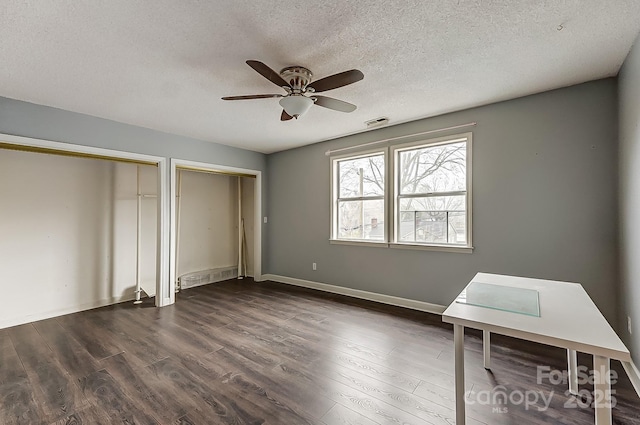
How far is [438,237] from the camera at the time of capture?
3.63m

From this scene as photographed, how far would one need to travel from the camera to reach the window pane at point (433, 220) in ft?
11.4

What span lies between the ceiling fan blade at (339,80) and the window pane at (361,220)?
232 centimetres

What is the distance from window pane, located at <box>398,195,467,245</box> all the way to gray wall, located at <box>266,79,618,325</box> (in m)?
A: 0.19

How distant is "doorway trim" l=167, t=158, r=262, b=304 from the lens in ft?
13.8

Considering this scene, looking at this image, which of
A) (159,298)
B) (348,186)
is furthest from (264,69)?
(159,298)

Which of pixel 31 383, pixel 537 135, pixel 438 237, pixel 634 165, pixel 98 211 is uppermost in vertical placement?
pixel 537 135

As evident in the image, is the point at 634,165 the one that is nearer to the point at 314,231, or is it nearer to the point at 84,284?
the point at 314,231

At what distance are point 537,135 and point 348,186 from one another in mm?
2526

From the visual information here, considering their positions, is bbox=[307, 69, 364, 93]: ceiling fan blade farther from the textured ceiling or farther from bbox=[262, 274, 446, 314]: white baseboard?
bbox=[262, 274, 446, 314]: white baseboard

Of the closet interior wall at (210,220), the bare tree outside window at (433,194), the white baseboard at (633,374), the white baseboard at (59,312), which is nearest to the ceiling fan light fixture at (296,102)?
the bare tree outside window at (433,194)

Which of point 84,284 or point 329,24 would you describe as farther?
point 84,284

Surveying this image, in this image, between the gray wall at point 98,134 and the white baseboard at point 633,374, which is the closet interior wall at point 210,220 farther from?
the white baseboard at point 633,374

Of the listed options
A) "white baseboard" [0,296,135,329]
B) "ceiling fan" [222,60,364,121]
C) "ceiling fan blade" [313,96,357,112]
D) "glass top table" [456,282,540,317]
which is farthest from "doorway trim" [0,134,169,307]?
"glass top table" [456,282,540,317]

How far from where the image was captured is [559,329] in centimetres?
127
